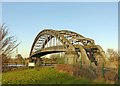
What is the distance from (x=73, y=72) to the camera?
15297mm

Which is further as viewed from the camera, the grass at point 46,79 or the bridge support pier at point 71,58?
the bridge support pier at point 71,58

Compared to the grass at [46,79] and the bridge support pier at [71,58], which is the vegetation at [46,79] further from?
the bridge support pier at [71,58]

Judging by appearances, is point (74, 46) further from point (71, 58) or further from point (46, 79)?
point (46, 79)

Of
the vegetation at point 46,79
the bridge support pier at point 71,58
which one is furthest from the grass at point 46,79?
the bridge support pier at point 71,58

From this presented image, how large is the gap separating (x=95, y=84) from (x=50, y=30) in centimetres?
3476

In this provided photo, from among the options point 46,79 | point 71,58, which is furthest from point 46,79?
point 71,58

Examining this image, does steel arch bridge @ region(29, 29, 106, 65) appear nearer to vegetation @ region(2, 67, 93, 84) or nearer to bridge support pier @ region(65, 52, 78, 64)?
bridge support pier @ region(65, 52, 78, 64)

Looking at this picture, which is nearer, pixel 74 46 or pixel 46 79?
pixel 46 79

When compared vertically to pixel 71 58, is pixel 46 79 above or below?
below

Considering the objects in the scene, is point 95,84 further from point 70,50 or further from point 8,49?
point 70,50

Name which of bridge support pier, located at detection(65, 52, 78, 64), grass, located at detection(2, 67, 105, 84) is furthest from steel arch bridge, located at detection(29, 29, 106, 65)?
grass, located at detection(2, 67, 105, 84)

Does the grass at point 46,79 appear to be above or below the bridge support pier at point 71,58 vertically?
below

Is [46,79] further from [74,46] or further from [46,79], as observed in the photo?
[74,46]

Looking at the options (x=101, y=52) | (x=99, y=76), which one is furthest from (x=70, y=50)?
(x=99, y=76)
